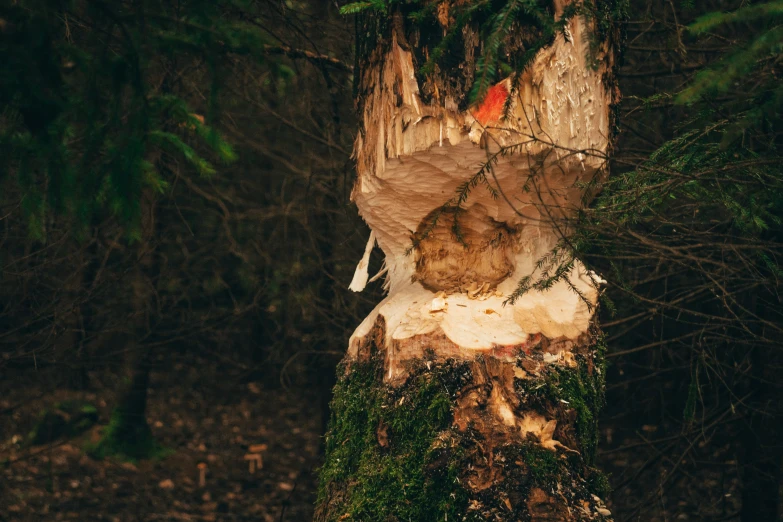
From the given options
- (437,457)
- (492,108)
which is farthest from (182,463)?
(492,108)

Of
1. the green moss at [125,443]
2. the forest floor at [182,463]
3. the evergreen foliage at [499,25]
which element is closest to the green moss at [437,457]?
the evergreen foliage at [499,25]

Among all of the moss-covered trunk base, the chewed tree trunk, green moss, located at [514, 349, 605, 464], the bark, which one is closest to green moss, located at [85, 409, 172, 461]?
the bark

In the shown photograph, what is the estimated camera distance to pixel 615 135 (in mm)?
3033

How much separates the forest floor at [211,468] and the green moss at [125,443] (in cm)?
8

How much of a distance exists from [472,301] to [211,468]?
5685mm

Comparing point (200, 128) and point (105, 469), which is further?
point (105, 469)

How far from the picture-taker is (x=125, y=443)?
7.45 m

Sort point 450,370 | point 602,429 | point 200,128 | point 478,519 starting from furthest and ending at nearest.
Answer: point 602,429 → point 200,128 → point 450,370 → point 478,519

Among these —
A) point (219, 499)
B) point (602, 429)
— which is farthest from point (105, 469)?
point (602, 429)

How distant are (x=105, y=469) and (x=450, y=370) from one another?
5981 mm

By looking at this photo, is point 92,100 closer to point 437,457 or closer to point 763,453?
point 437,457

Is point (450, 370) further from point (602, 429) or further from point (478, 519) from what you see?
point (602, 429)

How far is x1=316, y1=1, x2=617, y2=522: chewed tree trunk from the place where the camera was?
2555 millimetres

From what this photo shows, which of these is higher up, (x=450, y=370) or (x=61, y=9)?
(x=61, y=9)
